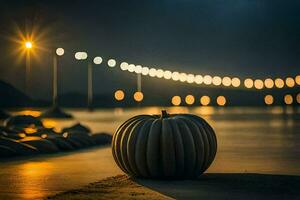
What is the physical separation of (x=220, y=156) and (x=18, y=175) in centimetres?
709

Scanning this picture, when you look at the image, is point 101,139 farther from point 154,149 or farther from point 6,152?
point 154,149

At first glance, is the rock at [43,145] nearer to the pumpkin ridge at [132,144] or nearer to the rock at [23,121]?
the pumpkin ridge at [132,144]

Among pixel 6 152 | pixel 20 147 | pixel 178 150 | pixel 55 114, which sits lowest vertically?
pixel 178 150

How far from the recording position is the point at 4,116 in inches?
2852

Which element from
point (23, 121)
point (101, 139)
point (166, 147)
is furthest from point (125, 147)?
point (23, 121)

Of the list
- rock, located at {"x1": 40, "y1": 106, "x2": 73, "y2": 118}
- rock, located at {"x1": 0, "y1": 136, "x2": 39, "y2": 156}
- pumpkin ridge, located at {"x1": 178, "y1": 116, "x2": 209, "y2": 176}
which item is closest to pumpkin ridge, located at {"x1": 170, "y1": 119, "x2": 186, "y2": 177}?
pumpkin ridge, located at {"x1": 178, "y1": 116, "x2": 209, "y2": 176}

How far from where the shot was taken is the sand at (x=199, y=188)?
11.9 metres

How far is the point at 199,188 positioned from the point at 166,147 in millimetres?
1120

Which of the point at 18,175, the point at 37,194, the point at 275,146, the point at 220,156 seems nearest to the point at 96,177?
the point at 18,175

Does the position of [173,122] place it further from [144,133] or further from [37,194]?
[37,194]

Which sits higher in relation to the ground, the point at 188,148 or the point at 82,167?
the point at 188,148

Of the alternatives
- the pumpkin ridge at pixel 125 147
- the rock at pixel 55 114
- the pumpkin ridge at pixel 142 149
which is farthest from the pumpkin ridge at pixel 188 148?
the rock at pixel 55 114

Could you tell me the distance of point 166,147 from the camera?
45.0ft

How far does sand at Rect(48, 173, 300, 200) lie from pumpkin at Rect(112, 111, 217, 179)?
223 mm
